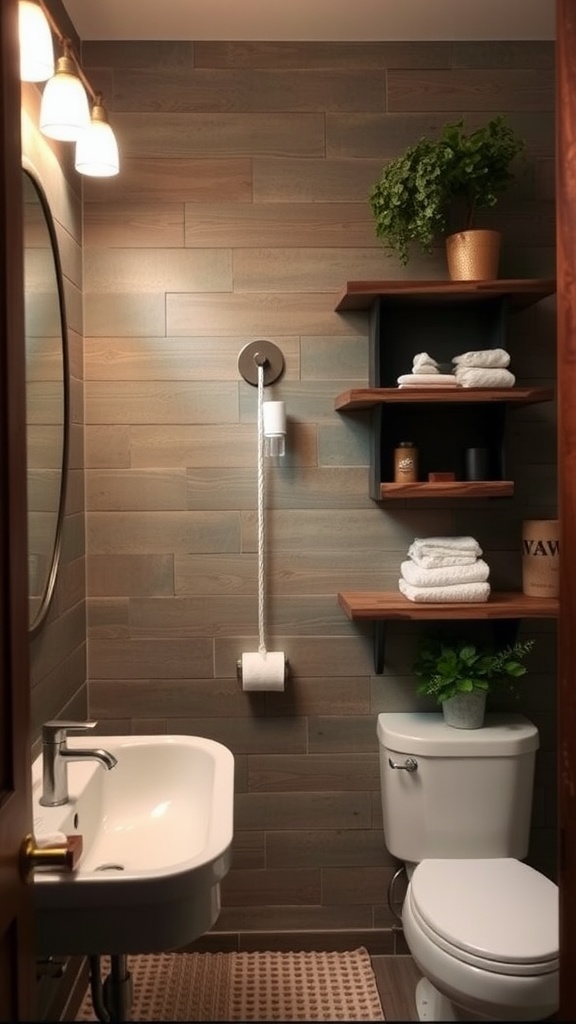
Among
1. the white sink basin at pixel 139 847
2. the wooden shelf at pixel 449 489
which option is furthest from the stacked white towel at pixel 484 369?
the white sink basin at pixel 139 847

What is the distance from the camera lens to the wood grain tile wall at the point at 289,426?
8.20 ft

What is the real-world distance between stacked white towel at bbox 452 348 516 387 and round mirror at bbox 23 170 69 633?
1.03 meters

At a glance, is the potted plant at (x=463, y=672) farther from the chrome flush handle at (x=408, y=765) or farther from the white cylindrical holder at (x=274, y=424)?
the white cylindrical holder at (x=274, y=424)

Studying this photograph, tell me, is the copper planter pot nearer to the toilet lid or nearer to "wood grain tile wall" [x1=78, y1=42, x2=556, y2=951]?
"wood grain tile wall" [x1=78, y1=42, x2=556, y2=951]

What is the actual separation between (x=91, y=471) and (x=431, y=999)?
1677 millimetres

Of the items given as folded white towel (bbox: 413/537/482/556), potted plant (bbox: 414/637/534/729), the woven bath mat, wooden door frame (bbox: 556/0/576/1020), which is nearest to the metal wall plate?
folded white towel (bbox: 413/537/482/556)

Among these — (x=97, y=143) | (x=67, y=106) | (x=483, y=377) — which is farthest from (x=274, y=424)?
(x=67, y=106)

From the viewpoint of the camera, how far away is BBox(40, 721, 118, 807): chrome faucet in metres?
1.74

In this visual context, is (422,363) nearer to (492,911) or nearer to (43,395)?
(43,395)

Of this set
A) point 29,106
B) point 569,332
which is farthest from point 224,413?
point 569,332

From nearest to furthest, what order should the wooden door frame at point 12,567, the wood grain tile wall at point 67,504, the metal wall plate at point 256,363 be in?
the wooden door frame at point 12,567 → the wood grain tile wall at point 67,504 → the metal wall plate at point 256,363

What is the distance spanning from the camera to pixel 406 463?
94.8 inches

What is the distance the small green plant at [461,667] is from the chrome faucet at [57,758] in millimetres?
1000

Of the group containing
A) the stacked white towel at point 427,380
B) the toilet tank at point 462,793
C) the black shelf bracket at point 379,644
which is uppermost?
the stacked white towel at point 427,380
